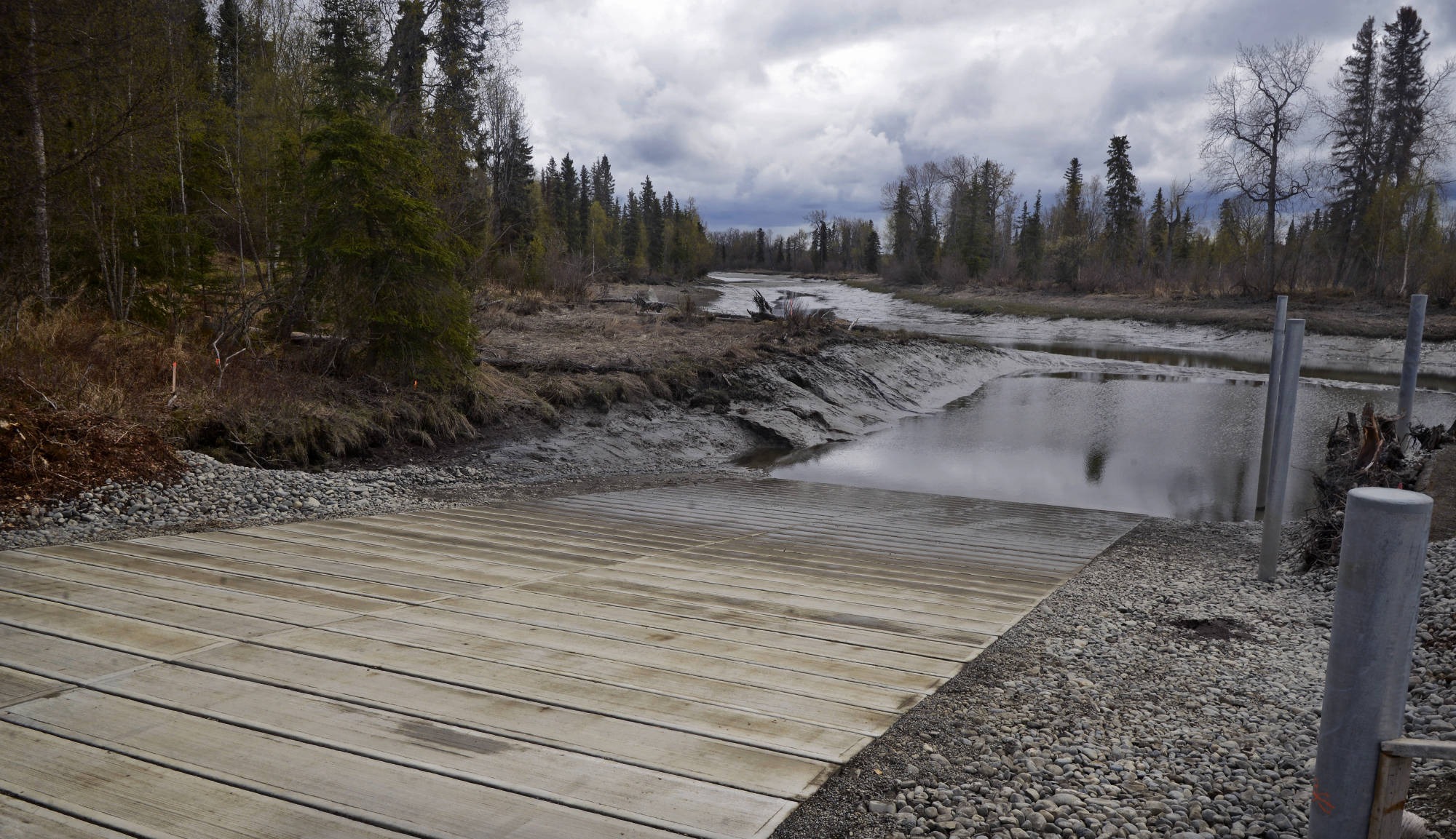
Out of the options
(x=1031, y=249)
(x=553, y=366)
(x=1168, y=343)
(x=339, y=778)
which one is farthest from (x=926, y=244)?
(x=339, y=778)

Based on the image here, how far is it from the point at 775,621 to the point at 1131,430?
47.1 ft

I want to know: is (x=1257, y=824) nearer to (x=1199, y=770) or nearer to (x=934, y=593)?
(x=1199, y=770)

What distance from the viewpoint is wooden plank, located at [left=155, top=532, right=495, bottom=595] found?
4.27m

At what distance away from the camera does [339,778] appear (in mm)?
2285

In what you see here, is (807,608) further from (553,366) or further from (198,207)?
(198,207)

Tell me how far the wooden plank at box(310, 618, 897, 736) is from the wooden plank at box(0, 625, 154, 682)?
49cm

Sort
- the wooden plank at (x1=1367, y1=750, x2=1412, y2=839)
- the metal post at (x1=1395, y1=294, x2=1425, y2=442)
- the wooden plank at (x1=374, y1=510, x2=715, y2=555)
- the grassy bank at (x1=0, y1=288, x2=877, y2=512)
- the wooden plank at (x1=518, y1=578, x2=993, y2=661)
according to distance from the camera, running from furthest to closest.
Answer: the metal post at (x1=1395, y1=294, x2=1425, y2=442) < the grassy bank at (x1=0, y1=288, x2=877, y2=512) < the wooden plank at (x1=374, y1=510, x2=715, y2=555) < the wooden plank at (x1=518, y1=578, x2=993, y2=661) < the wooden plank at (x1=1367, y1=750, x2=1412, y2=839)

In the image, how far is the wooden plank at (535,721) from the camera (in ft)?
8.05

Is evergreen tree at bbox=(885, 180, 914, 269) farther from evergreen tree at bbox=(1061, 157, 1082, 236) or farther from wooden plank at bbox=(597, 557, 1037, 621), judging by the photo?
wooden plank at bbox=(597, 557, 1037, 621)

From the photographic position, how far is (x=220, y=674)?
291cm

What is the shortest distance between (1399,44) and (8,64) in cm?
5131

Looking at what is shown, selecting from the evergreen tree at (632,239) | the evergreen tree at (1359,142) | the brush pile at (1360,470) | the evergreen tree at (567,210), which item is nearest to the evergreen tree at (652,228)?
the evergreen tree at (632,239)

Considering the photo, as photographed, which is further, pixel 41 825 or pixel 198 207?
pixel 198 207

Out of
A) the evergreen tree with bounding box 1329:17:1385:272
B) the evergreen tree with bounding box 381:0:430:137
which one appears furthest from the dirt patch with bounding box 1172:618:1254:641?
the evergreen tree with bounding box 1329:17:1385:272
